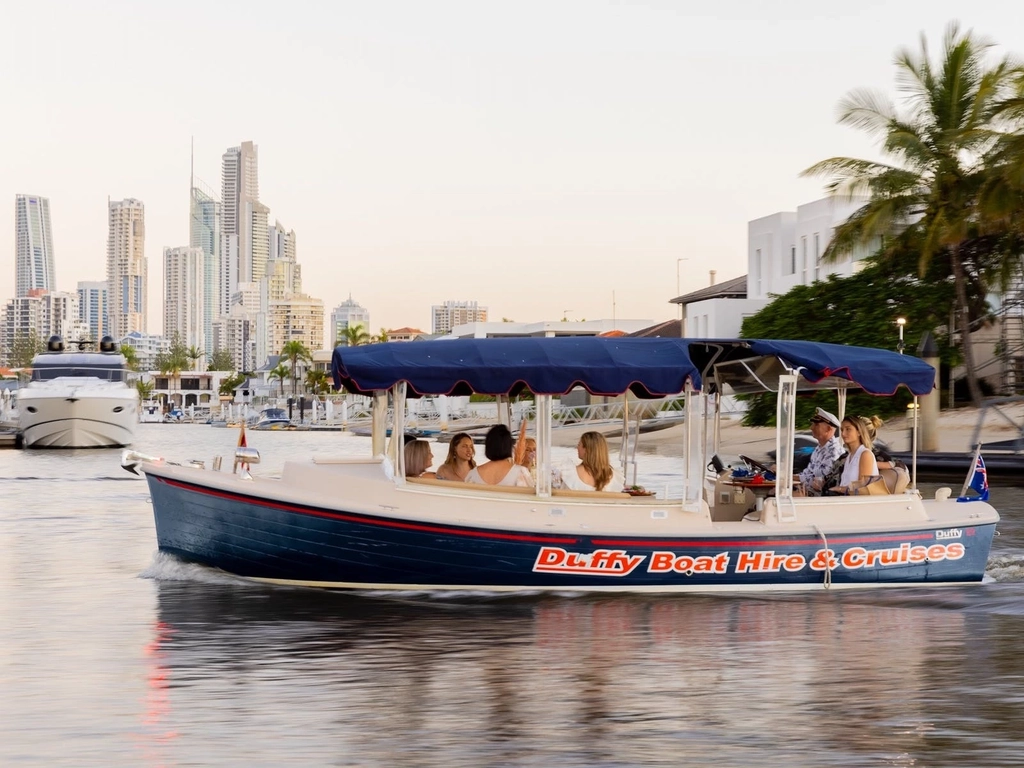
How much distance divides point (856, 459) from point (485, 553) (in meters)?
3.46

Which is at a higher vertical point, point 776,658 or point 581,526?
point 581,526

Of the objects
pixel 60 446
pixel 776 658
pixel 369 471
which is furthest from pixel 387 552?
pixel 60 446

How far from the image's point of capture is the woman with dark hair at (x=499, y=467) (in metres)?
11.1

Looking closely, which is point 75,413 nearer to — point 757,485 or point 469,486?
point 757,485

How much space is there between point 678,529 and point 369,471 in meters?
2.59

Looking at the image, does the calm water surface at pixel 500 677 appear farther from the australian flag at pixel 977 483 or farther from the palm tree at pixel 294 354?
the palm tree at pixel 294 354

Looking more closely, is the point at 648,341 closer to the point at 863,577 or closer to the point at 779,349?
the point at 779,349

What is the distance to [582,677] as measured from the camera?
8.71 m

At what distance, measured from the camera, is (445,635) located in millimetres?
9992

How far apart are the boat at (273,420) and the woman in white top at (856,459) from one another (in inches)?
3786

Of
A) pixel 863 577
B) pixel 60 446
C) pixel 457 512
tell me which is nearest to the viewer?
pixel 457 512

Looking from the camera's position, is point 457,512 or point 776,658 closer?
point 776,658

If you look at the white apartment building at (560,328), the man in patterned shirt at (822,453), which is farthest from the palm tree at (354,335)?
the man in patterned shirt at (822,453)

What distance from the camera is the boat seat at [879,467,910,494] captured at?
1180 cm
